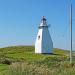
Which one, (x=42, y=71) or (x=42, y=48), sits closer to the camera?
(x=42, y=71)

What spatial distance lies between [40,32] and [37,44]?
2.81 metres

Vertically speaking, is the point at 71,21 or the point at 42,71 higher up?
the point at 71,21

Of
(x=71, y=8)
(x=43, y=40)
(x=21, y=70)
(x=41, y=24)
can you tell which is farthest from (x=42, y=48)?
(x=21, y=70)

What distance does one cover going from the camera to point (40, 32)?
64.2m

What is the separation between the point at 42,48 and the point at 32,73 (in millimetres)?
47545

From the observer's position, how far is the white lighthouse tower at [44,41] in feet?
204

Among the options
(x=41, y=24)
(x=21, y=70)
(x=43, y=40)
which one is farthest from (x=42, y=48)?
(x=21, y=70)

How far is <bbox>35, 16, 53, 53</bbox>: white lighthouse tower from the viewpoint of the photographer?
62156 millimetres

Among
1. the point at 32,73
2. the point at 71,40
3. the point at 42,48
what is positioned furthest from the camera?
the point at 42,48

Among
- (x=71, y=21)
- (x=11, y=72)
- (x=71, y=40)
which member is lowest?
(x=11, y=72)

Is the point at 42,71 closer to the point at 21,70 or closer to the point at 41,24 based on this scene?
the point at 21,70

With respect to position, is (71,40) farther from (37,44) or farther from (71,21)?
(37,44)

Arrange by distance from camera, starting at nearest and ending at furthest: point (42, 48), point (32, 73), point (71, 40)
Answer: point (32, 73), point (71, 40), point (42, 48)

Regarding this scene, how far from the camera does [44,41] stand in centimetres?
6253
